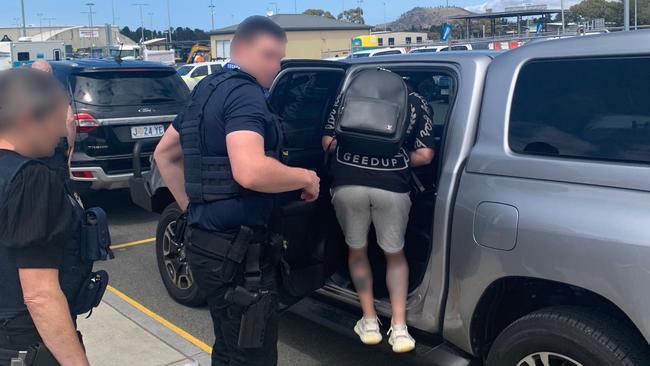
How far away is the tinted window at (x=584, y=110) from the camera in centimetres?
262

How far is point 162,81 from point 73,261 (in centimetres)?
615

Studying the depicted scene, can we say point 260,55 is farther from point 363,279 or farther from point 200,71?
point 200,71

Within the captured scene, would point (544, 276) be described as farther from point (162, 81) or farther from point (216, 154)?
point (162, 81)

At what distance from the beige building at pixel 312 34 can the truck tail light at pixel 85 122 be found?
4850 centimetres

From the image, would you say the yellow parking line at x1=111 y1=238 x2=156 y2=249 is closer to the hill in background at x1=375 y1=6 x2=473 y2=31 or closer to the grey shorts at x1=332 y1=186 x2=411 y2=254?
the grey shorts at x1=332 y1=186 x2=411 y2=254

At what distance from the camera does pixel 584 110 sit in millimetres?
2773

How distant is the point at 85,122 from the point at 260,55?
199 inches

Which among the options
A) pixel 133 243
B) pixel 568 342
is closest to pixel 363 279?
pixel 568 342

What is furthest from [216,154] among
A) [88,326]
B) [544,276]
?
[88,326]

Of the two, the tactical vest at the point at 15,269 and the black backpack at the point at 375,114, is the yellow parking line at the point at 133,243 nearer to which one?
the black backpack at the point at 375,114

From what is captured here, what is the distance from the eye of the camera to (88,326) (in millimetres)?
4598

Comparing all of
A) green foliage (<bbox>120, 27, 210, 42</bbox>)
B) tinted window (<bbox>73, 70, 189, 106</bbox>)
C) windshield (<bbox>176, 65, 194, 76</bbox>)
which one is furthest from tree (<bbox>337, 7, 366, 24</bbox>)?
tinted window (<bbox>73, 70, 189, 106</bbox>)

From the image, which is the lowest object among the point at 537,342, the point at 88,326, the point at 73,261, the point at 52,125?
the point at 88,326

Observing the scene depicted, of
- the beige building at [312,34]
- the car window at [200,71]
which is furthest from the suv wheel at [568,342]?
the beige building at [312,34]
